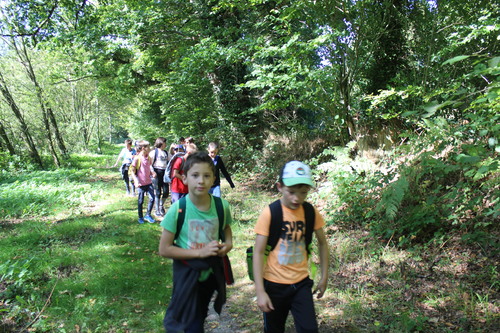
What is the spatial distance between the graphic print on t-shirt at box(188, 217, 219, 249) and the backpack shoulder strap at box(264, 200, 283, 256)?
0.50 meters

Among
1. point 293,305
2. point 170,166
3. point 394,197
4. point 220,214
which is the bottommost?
point 293,305

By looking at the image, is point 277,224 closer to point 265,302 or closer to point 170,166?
point 265,302

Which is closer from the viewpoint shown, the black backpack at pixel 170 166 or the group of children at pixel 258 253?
the group of children at pixel 258 253

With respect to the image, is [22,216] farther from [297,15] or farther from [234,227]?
[297,15]

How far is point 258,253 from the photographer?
2.61m

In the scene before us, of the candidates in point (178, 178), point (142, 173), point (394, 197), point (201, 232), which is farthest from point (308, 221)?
point (142, 173)

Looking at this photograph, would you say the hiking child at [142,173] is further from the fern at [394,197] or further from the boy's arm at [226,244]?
the boy's arm at [226,244]

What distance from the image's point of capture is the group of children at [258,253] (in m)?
2.59

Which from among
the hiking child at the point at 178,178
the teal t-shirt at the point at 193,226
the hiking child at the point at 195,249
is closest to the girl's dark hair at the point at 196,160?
the hiking child at the point at 195,249

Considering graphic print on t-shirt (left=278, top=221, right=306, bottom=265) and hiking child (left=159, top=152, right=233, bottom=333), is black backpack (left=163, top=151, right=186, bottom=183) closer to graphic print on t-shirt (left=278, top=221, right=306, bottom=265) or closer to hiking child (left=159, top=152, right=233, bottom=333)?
hiking child (left=159, top=152, right=233, bottom=333)

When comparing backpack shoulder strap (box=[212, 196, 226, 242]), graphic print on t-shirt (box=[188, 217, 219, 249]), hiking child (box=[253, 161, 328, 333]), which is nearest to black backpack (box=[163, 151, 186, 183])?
backpack shoulder strap (box=[212, 196, 226, 242])

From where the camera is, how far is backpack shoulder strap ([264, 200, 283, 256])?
2.64m

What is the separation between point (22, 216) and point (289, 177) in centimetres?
966

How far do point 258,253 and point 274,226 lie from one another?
0.25 metres
